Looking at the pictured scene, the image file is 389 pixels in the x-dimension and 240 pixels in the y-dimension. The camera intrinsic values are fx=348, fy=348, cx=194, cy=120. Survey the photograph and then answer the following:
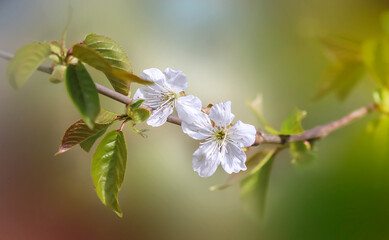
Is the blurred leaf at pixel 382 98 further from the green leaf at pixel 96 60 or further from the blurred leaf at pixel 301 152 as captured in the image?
the green leaf at pixel 96 60

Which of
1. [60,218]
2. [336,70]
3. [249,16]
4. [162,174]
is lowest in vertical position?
[60,218]

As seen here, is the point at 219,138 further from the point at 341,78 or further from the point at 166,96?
the point at 341,78

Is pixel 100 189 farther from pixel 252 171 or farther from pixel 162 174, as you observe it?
pixel 162 174

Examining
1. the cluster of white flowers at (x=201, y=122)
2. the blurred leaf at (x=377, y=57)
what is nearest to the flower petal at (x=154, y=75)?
the cluster of white flowers at (x=201, y=122)

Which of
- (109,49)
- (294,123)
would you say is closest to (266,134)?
(294,123)

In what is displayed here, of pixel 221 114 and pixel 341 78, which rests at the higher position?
pixel 341 78

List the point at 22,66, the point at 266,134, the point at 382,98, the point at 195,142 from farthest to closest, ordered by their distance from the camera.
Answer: the point at 195,142
the point at 382,98
the point at 266,134
the point at 22,66

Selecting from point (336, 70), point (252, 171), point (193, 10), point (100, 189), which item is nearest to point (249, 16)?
point (193, 10)

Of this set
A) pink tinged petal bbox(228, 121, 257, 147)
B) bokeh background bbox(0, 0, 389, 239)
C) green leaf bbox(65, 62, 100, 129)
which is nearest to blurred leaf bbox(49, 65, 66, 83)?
green leaf bbox(65, 62, 100, 129)
